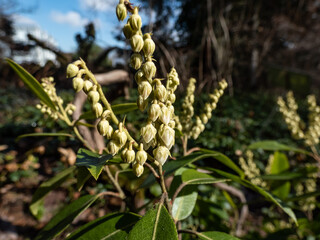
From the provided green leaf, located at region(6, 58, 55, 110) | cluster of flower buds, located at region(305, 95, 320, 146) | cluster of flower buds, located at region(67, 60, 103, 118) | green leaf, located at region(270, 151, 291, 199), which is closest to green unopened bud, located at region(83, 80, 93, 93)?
cluster of flower buds, located at region(67, 60, 103, 118)

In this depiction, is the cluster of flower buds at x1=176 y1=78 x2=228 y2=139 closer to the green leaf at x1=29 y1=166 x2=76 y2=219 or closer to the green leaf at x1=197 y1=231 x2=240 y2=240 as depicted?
the green leaf at x1=197 y1=231 x2=240 y2=240

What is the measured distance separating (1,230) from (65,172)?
203 centimetres

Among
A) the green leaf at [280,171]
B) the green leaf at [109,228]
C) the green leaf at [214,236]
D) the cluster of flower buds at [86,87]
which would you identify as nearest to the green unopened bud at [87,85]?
the cluster of flower buds at [86,87]

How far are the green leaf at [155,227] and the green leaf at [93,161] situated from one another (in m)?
0.16

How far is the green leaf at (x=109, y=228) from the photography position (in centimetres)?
65

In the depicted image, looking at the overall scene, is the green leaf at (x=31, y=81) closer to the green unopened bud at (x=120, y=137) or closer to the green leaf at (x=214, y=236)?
the green unopened bud at (x=120, y=137)

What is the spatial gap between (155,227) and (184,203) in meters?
0.32

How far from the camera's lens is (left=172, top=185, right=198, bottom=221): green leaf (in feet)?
2.60

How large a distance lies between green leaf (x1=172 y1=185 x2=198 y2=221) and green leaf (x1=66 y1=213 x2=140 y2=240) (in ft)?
0.59

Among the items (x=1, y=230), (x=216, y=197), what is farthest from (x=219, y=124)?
(x=1, y=230)

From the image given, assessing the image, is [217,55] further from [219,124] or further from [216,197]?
[216,197]

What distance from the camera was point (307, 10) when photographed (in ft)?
21.3

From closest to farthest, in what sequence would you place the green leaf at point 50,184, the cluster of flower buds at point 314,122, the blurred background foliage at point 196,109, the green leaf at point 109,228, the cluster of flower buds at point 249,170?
the green leaf at point 109,228 < the green leaf at point 50,184 < the cluster of flower buds at point 314,122 < the cluster of flower buds at point 249,170 < the blurred background foliage at point 196,109

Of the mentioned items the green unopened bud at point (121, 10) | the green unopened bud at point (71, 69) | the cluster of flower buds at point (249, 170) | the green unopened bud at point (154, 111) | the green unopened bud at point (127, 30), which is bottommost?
the cluster of flower buds at point (249, 170)
